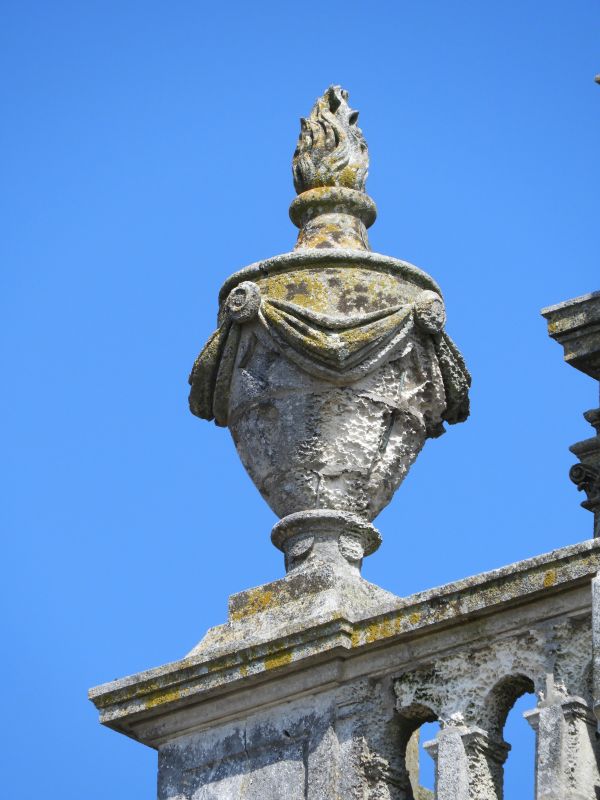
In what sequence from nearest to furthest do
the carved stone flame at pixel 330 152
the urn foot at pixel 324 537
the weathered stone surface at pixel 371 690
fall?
the weathered stone surface at pixel 371 690
the urn foot at pixel 324 537
the carved stone flame at pixel 330 152

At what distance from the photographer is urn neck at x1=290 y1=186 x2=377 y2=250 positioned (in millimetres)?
10648

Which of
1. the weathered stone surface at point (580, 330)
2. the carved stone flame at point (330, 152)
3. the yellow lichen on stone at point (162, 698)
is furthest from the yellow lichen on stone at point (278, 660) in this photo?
the carved stone flame at point (330, 152)

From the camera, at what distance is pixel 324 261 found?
1028 centimetres

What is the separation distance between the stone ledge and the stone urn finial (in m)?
0.53

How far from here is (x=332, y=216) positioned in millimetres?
10766

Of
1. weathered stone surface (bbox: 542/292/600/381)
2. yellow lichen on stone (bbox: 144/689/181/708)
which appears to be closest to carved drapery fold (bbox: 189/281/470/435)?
weathered stone surface (bbox: 542/292/600/381)

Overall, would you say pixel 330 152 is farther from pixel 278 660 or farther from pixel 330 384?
pixel 278 660

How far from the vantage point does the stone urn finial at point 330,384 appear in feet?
32.7

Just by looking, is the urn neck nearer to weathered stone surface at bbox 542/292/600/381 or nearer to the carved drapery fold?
the carved drapery fold

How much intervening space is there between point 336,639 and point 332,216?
2301 mm

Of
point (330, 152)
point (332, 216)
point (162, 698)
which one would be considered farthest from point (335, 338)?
point (162, 698)

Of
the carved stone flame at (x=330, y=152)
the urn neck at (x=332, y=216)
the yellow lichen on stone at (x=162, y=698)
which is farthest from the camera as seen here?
the carved stone flame at (x=330, y=152)

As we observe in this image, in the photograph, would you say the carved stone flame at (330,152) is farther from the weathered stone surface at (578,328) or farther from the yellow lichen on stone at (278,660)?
the yellow lichen on stone at (278,660)

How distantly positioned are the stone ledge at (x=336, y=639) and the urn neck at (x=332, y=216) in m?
2.05
